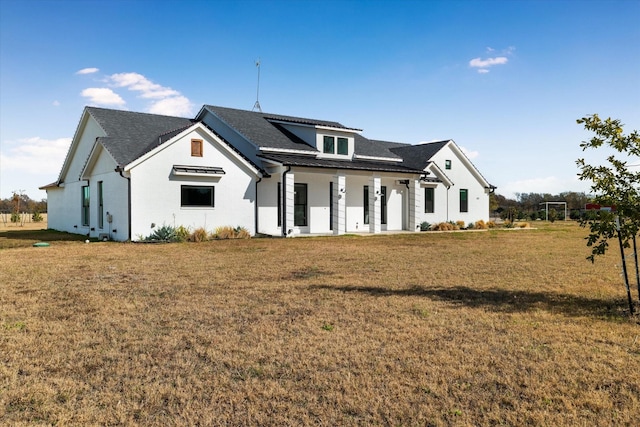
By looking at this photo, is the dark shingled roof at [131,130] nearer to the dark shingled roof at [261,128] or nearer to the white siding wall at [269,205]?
the dark shingled roof at [261,128]

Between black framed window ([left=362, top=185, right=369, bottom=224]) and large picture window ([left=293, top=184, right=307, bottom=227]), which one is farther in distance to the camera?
black framed window ([left=362, top=185, right=369, bottom=224])

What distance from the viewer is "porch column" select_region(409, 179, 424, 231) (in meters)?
26.7

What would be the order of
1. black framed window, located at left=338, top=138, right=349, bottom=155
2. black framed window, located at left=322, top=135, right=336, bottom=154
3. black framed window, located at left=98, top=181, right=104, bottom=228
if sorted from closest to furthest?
black framed window, located at left=98, top=181, right=104, bottom=228 < black framed window, located at left=322, top=135, right=336, bottom=154 < black framed window, located at left=338, top=138, right=349, bottom=155

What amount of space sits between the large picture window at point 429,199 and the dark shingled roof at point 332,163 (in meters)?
3.91

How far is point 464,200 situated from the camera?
1258 inches

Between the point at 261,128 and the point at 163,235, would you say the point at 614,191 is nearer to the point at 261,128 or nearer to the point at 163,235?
the point at 163,235

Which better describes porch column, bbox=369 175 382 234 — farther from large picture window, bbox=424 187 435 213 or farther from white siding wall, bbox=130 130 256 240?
white siding wall, bbox=130 130 256 240

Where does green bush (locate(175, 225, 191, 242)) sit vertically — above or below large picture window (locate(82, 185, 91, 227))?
below

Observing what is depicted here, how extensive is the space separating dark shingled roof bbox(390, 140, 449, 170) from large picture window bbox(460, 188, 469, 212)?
12.4 feet

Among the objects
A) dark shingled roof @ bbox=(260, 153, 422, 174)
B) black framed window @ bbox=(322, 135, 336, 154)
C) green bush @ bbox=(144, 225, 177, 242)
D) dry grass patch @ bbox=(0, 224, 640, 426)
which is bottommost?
dry grass patch @ bbox=(0, 224, 640, 426)

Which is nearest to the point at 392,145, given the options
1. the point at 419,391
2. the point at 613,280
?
the point at 613,280

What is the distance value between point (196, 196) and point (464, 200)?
66.0 ft

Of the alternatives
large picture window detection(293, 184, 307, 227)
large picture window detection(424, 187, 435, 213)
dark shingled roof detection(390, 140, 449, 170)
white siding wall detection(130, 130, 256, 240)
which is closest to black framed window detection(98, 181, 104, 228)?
white siding wall detection(130, 130, 256, 240)

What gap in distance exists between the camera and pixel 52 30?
1638 cm
